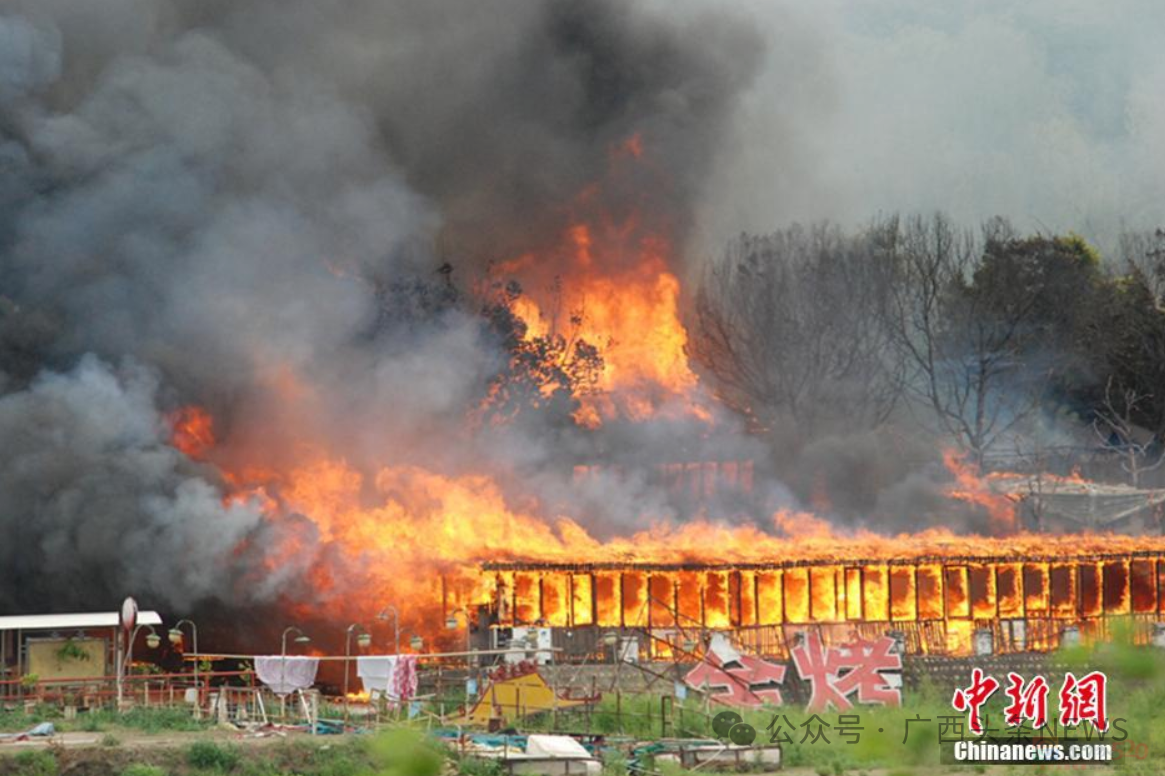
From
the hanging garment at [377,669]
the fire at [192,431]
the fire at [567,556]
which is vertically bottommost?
the hanging garment at [377,669]

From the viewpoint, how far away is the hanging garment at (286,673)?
4088cm

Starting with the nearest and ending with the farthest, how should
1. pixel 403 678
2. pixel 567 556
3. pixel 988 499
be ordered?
pixel 403 678 → pixel 567 556 → pixel 988 499

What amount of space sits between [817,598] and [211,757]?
24.9m

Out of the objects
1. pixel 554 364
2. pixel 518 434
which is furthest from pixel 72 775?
Result: pixel 554 364

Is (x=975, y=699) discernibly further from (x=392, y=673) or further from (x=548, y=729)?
(x=392, y=673)

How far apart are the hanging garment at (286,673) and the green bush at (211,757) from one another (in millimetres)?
6594

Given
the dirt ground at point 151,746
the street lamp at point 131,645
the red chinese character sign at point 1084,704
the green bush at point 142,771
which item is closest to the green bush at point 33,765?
the dirt ground at point 151,746

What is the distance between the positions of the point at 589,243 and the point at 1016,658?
1204 inches

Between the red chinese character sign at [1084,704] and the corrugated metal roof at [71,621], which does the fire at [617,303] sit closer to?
the corrugated metal roof at [71,621]

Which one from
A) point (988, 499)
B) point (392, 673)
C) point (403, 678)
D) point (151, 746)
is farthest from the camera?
point (988, 499)

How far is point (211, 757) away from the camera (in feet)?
111

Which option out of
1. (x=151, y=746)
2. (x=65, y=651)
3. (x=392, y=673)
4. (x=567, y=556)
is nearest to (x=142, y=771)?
(x=151, y=746)

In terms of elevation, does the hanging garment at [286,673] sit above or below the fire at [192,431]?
below

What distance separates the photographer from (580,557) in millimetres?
54812
